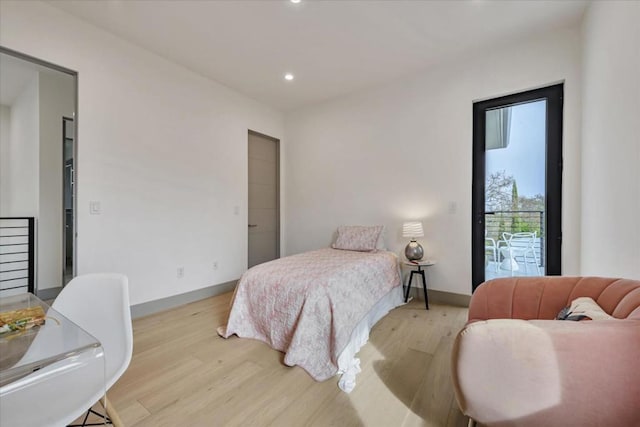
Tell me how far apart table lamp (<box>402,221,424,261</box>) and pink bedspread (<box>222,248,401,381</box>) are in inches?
28.0

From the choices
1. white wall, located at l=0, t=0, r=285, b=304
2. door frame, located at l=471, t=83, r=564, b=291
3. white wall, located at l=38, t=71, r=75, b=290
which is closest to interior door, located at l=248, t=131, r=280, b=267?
white wall, located at l=0, t=0, r=285, b=304

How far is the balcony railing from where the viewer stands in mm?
2863

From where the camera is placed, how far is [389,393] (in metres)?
1.66

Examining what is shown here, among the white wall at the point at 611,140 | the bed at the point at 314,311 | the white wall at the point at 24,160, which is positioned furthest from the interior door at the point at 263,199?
the white wall at the point at 611,140

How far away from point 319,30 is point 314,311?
8.56ft

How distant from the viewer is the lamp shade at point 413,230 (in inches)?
128

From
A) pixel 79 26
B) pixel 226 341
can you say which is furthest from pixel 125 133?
pixel 226 341

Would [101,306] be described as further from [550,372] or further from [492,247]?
[492,247]

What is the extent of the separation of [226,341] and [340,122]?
3.31 meters

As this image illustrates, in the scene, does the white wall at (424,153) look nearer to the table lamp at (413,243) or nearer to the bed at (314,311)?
the table lamp at (413,243)

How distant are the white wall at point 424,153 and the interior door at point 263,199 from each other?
0.40 meters

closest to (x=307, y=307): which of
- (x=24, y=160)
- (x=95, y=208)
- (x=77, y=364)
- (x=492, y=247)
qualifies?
(x=77, y=364)

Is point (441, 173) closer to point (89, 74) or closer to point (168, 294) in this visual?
point (168, 294)

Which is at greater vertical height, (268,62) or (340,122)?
(268,62)
